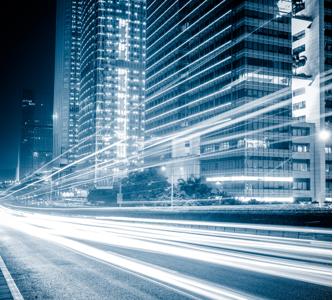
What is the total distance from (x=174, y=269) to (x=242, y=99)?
7202cm

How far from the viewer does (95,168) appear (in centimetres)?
17175

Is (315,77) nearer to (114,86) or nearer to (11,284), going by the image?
(11,284)

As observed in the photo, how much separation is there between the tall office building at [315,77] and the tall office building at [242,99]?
15.1 feet

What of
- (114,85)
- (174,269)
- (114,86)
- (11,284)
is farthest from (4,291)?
(114,85)

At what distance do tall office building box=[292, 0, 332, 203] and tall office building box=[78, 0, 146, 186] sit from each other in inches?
3772

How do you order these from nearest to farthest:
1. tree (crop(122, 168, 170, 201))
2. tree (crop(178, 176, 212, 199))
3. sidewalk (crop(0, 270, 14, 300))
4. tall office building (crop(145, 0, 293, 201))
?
1. sidewalk (crop(0, 270, 14, 300))
2. tree (crop(178, 176, 212, 199))
3. tall office building (crop(145, 0, 293, 201))
4. tree (crop(122, 168, 170, 201))

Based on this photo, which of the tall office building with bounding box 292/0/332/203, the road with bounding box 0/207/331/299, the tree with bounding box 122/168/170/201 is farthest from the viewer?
the tree with bounding box 122/168/170/201

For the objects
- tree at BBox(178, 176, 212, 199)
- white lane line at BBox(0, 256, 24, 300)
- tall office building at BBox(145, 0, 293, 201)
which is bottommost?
white lane line at BBox(0, 256, 24, 300)

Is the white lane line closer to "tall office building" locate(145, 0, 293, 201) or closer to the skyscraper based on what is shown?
"tall office building" locate(145, 0, 293, 201)

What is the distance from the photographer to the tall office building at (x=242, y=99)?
80875 mm

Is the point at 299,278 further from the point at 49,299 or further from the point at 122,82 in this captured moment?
the point at 122,82

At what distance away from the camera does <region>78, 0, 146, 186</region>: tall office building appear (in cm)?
18200

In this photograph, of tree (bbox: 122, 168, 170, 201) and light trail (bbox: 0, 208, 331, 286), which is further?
tree (bbox: 122, 168, 170, 201)

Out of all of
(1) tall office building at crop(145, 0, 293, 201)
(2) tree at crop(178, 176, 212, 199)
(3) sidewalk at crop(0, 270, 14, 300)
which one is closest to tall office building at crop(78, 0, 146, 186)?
(1) tall office building at crop(145, 0, 293, 201)
